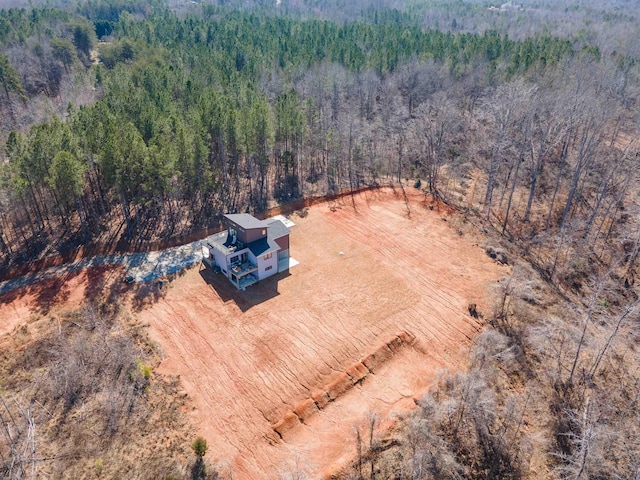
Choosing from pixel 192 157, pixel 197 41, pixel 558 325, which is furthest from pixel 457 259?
pixel 197 41

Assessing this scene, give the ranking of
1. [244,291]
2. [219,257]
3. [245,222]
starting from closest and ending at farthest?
[244,291]
[245,222]
[219,257]

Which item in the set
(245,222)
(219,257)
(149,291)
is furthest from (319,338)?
(149,291)

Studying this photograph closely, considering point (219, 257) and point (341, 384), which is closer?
point (341, 384)

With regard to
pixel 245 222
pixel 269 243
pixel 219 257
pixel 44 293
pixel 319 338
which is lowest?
pixel 319 338

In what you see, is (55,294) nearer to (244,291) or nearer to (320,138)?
(244,291)

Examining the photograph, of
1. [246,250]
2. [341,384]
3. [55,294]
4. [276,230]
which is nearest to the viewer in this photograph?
[341,384]

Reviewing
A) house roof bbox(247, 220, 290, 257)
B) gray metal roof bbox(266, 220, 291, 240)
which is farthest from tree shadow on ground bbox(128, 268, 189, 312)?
gray metal roof bbox(266, 220, 291, 240)
